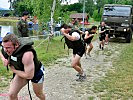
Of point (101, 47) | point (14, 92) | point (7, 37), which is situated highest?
point (7, 37)

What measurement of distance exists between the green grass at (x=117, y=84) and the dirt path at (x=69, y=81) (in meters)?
0.21

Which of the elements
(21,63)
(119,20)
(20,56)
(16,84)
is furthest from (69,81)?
(119,20)

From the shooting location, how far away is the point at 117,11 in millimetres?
21125

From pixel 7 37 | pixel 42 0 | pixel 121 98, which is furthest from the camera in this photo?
pixel 42 0

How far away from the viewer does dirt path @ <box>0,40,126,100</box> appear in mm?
6815

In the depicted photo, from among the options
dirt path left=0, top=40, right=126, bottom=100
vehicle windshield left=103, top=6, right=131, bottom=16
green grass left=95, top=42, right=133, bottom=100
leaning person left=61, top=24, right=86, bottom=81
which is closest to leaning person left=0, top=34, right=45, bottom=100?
dirt path left=0, top=40, right=126, bottom=100

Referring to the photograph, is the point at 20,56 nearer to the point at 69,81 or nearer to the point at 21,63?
the point at 21,63

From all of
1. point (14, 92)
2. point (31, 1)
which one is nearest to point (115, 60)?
point (14, 92)

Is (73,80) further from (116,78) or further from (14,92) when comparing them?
(14,92)

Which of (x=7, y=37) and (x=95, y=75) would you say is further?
(x=95, y=75)

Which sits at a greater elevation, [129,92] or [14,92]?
[14,92]

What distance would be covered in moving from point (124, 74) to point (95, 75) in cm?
95

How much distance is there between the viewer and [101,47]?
16453mm

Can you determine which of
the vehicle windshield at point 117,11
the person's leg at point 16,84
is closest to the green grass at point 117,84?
the person's leg at point 16,84
